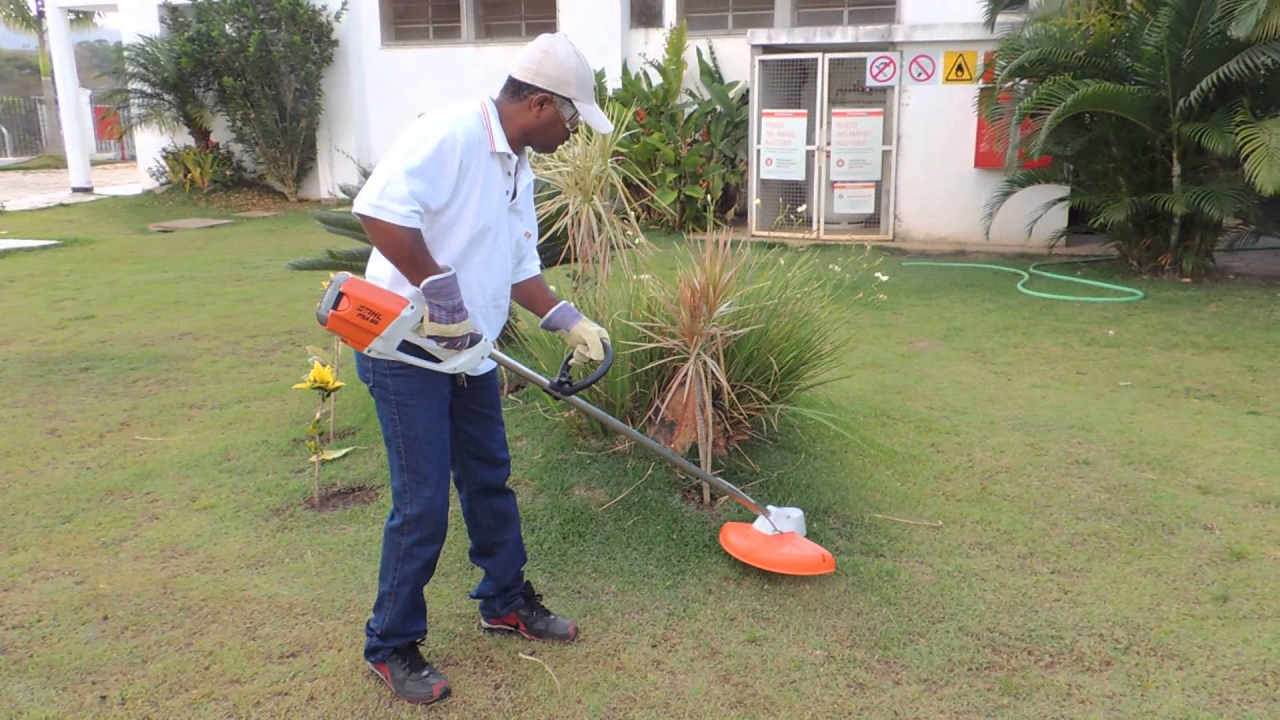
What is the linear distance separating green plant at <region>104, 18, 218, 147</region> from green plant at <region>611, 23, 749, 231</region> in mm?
6722

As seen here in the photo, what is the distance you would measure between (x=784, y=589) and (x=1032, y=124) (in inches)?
256

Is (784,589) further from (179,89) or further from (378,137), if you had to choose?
(179,89)

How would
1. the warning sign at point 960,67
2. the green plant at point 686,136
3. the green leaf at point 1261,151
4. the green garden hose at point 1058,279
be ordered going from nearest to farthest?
the green leaf at point 1261,151
the green garden hose at point 1058,279
the warning sign at point 960,67
the green plant at point 686,136

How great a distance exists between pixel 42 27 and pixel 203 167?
391 inches

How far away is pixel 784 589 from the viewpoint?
3.37 metres

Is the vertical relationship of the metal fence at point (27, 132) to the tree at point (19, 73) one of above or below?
below

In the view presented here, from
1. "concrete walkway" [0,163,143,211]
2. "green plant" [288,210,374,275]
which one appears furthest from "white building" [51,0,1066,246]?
"concrete walkway" [0,163,143,211]

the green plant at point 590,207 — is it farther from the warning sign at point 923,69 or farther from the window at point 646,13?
the window at point 646,13

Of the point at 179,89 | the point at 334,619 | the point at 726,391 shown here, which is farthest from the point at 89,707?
the point at 179,89

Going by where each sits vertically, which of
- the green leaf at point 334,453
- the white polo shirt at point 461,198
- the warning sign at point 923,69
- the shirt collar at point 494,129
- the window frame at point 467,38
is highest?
the window frame at point 467,38

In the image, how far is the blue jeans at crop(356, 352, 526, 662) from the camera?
8.56 feet

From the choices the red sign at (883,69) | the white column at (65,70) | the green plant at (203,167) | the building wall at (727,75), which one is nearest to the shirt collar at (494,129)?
the building wall at (727,75)

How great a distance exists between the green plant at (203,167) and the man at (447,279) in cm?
1385

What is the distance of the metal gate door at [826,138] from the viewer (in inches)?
416
